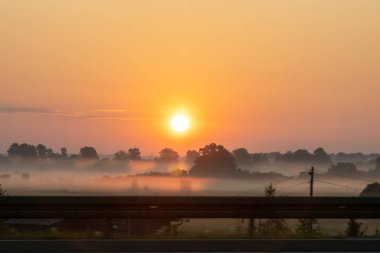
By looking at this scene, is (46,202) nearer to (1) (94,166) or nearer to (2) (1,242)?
(2) (1,242)

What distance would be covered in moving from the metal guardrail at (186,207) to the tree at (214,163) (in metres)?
20.2

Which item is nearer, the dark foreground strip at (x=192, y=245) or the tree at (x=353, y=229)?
the dark foreground strip at (x=192, y=245)

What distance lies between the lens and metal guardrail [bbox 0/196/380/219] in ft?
38.8

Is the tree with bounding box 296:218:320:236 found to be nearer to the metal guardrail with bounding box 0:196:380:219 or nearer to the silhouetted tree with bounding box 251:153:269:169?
the metal guardrail with bounding box 0:196:380:219

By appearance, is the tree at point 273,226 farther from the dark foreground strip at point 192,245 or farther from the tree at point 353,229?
the dark foreground strip at point 192,245

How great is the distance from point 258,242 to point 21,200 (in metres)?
3.87

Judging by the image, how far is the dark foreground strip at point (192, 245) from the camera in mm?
10836

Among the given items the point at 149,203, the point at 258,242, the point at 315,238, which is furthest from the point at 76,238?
the point at 315,238

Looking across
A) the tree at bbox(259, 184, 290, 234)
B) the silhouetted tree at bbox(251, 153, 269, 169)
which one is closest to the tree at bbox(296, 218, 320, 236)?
the tree at bbox(259, 184, 290, 234)

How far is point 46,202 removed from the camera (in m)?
11.9

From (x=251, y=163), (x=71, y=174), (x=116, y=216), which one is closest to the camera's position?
(x=116, y=216)

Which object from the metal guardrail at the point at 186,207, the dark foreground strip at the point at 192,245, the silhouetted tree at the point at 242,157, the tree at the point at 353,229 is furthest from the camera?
the silhouetted tree at the point at 242,157

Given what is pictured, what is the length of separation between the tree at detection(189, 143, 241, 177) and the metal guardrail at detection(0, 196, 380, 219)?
20.2 m

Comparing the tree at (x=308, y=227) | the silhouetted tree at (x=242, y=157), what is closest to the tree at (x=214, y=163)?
the silhouetted tree at (x=242, y=157)
